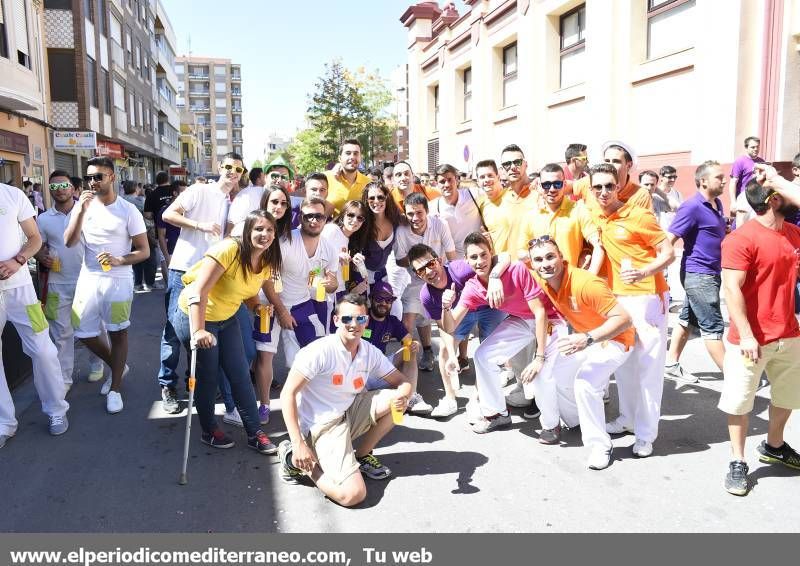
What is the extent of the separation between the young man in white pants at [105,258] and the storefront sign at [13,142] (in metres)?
15.5

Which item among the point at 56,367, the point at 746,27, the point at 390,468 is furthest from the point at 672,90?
the point at 56,367

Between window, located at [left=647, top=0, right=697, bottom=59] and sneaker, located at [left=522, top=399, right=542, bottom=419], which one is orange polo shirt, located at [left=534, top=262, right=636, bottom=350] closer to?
sneaker, located at [left=522, top=399, right=542, bottom=419]

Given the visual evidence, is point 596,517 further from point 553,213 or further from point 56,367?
point 56,367

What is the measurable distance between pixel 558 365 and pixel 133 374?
4.23 meters

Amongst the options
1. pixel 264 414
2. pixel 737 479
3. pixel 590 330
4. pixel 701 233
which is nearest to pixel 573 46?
pixel 701 233

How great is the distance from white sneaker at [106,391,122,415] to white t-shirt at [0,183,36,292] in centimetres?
120

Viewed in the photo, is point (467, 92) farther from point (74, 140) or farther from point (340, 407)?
point (340, 407)

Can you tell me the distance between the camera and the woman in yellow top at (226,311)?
404 cm

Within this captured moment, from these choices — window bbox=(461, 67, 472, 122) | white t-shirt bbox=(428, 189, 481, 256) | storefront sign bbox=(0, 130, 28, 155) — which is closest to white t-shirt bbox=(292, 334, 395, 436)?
white t-shirt bbox=(428, 189, 481, 256)

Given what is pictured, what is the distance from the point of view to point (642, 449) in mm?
4273

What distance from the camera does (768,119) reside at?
1062cm

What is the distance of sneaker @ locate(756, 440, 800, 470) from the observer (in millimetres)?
3983

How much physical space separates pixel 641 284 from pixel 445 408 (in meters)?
1.83

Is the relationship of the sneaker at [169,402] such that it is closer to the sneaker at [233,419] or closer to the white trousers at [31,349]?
the sneaker at [233,419]
